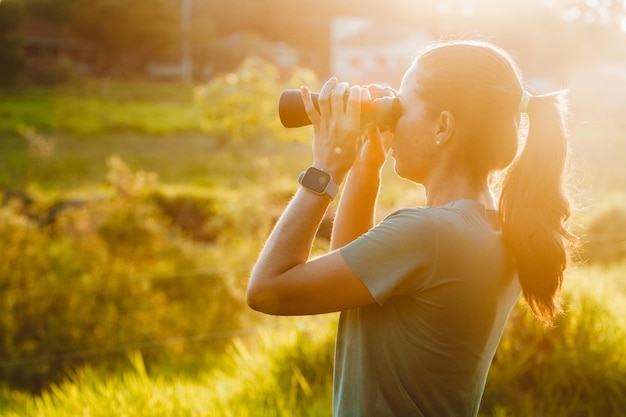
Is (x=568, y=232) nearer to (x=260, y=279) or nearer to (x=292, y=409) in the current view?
(x=260, y=279)

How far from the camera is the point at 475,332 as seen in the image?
53.3 inches

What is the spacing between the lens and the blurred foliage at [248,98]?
9516 millimetres

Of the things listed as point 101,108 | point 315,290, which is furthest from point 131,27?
point 315,290

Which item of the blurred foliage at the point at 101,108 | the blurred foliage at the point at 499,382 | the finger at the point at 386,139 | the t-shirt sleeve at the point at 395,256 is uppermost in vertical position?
the finger at the point at 386,139

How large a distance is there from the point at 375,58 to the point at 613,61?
1154 cm

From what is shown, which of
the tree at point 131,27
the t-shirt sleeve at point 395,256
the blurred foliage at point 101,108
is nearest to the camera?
the t-shirt sleeve at point 395,256

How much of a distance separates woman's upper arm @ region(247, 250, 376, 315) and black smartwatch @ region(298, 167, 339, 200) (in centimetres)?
12

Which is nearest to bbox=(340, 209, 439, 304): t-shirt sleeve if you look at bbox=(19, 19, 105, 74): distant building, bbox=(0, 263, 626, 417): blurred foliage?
bbox=(0, 263, 626, 417): blurred foliage

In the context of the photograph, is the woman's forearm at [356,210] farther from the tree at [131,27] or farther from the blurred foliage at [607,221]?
the tree at [131,27]

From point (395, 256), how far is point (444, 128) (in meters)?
0.28

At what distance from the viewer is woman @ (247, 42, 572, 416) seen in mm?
1281

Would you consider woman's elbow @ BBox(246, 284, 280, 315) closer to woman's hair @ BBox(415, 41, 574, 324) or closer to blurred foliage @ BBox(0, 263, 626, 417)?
woman's hair @ BBox(415, 41, 574, 324)

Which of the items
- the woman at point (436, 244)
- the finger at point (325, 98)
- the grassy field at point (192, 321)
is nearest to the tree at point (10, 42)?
the grassy field at point (192, 321)

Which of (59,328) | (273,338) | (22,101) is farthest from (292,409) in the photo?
(22,101)
